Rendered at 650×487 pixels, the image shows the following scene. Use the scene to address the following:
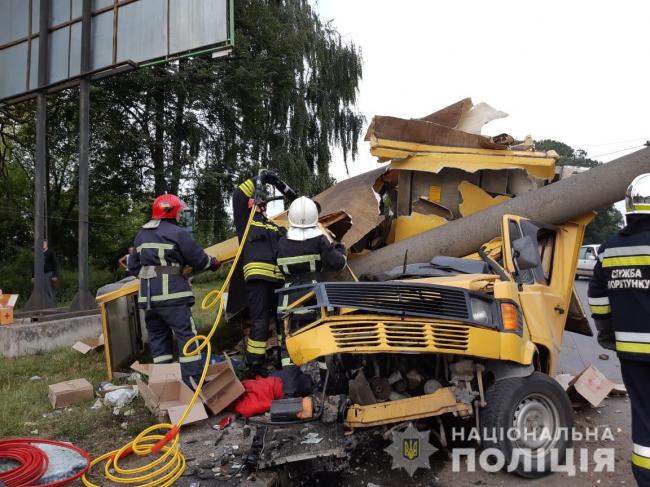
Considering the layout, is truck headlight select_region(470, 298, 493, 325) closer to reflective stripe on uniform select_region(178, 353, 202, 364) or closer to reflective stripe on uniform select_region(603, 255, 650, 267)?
reflective stripe on uniform select_region(603, 255, 650, 267)

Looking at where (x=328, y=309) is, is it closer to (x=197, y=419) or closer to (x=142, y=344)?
(x=197, y=419)

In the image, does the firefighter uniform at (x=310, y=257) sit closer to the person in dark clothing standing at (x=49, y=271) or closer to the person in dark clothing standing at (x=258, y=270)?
the person in dark clothing standing at (x=258, y=270)

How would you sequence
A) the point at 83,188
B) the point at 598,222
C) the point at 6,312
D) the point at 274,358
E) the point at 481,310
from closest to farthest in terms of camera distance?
the point at 481,310
the point at 274,358
the point at 6,312
the point at 83,188
the point at 598,222

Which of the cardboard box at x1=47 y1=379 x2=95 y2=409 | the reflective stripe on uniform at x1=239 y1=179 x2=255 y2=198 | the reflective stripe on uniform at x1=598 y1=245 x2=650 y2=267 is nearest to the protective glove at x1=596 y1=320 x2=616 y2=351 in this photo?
the reflective stripe on uniform at x1=598 y1=245 x2=650 y2=267

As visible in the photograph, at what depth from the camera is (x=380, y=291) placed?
2.95 m

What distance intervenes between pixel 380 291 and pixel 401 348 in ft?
1.10

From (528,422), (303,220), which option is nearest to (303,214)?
(303,220)

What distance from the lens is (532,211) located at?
15.4ft

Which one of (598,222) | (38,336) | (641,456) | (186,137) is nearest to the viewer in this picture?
(641,456)

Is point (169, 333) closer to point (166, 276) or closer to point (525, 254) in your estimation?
point (166, 276)

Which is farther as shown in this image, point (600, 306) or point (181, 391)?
point (181, 391)

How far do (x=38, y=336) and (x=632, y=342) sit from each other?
22.3 feet

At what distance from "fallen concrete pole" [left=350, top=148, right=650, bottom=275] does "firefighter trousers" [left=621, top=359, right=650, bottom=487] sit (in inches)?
81.2

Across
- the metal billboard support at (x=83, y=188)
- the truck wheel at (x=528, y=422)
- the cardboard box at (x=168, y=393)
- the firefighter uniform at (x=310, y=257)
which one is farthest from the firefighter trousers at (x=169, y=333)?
the metal billboard support at (x=83, y=188)
